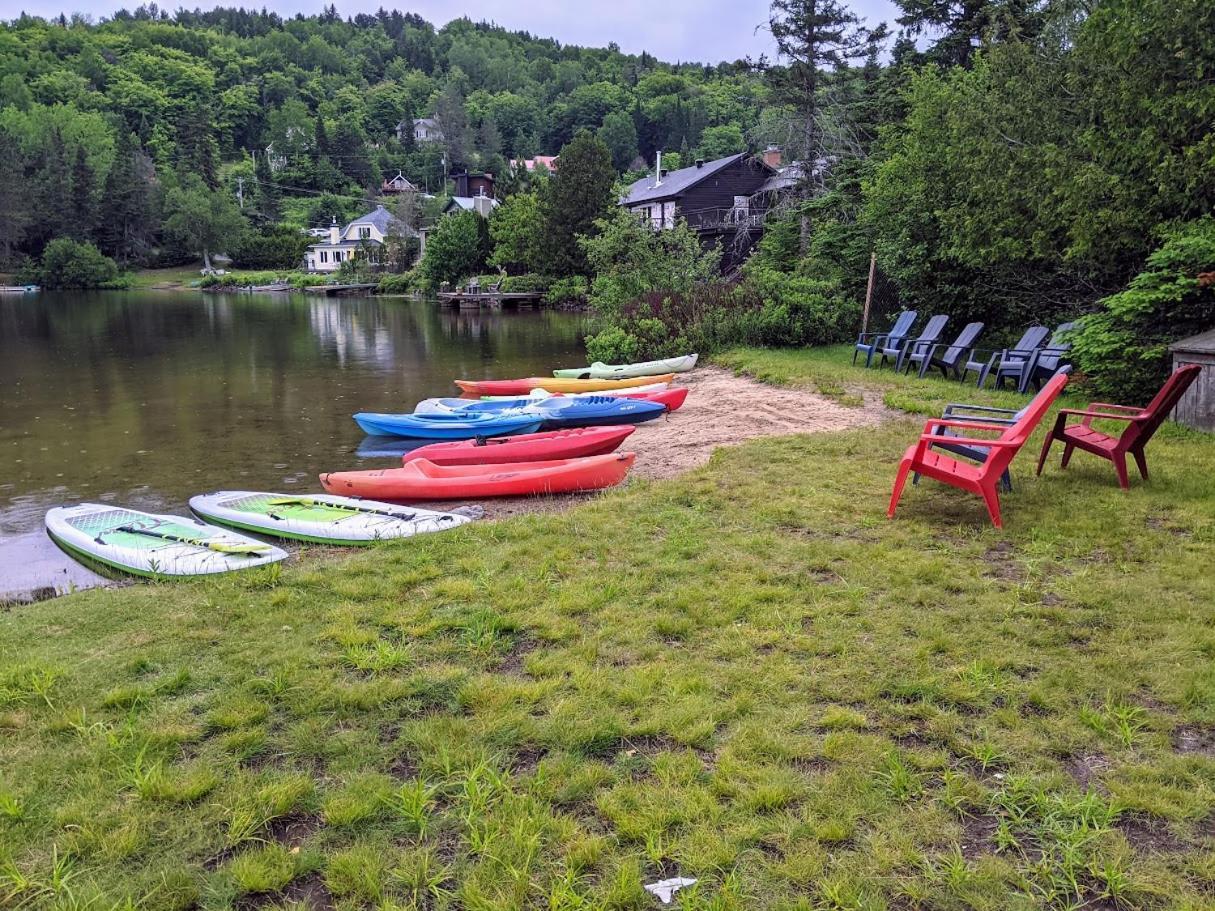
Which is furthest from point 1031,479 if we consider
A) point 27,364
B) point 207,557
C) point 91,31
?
point 91,31

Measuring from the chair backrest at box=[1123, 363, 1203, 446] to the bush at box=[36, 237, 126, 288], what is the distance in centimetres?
8400

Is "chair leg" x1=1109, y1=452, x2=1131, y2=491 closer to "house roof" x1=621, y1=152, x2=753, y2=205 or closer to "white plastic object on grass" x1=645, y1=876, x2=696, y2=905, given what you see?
"white plastic object on grass" x1=645, y1=876, x2=696, y2=905

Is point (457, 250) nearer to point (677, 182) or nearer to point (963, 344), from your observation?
point (677, 182)

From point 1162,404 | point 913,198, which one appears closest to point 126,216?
point 913,198

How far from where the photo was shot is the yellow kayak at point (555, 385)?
15.3m

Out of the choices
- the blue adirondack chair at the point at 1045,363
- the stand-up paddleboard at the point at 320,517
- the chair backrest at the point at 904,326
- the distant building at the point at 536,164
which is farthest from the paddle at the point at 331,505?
the distant building at the point at 536,164

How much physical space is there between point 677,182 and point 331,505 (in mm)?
44473

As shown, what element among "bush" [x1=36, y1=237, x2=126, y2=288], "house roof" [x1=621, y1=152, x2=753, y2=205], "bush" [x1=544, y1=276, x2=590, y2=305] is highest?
"house roof" [x1=621, y1=152, x2=753, y2=205]

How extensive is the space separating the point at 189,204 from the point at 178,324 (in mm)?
53536

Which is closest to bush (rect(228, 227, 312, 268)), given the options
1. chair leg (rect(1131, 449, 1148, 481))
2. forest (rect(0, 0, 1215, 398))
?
forest (rect(0, 0, 1215, 398))

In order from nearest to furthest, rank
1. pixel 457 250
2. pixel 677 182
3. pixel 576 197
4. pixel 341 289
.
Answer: pixel 576 197
pixel 677 182
pixel 457 250
pixel 341 289

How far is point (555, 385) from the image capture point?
15.7 m

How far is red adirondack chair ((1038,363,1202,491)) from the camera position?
621 cm

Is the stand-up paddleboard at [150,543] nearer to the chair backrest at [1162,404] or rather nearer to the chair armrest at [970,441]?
the chair armrest at [970,441]
